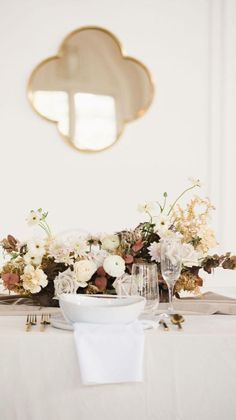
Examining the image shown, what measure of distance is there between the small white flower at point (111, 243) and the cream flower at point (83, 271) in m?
0.17

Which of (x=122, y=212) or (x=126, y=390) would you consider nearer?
(x=126, y=390)

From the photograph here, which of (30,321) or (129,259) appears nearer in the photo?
(30,321)

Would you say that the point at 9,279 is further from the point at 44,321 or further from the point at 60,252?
the point at 44,321

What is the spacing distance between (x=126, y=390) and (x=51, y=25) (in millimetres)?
3233

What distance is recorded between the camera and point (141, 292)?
1.68 m

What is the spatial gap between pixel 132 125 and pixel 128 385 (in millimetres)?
2863

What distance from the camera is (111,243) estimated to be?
2000mm

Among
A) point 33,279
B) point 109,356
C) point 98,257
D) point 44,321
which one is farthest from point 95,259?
→ point 109,356

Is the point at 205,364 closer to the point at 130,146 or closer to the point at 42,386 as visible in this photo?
the point at 42,386

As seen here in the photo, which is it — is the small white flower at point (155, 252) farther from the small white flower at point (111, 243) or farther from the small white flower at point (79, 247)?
the small white flower at point (79, 247)

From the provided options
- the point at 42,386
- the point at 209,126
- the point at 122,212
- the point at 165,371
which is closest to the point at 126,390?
the point at 165,371

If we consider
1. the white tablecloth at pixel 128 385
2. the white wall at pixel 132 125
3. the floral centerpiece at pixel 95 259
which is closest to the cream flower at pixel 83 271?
the floral centerpiece at pixel 95 259

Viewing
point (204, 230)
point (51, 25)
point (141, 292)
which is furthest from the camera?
point (51, 25)

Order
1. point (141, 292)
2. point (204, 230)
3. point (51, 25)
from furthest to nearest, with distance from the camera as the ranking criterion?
1. point (51, 25)
2. point (204, 230)
3. point (141, 292)
